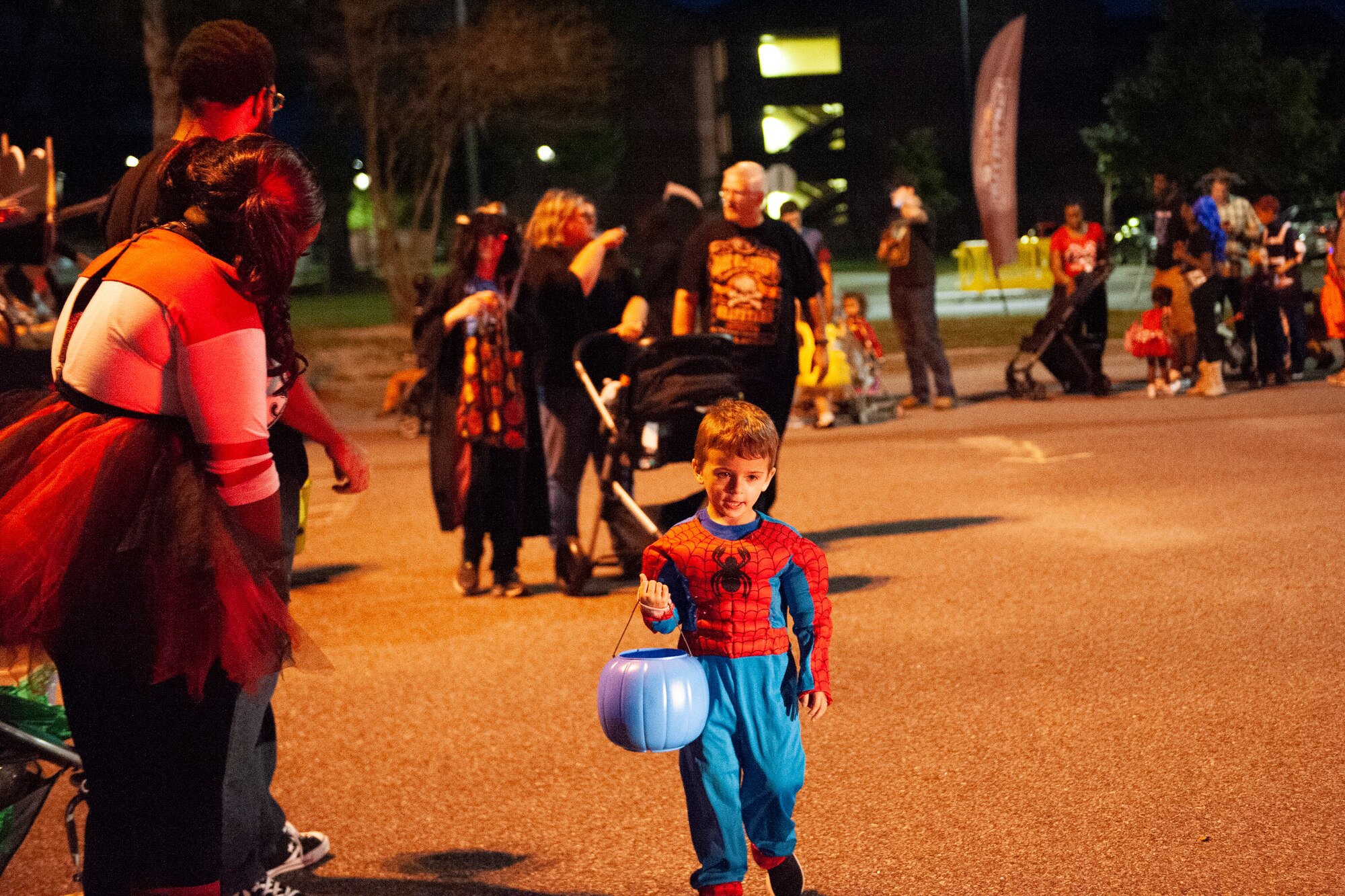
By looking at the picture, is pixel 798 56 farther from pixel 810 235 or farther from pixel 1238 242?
pixel 810 235

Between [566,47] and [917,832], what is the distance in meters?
28.8

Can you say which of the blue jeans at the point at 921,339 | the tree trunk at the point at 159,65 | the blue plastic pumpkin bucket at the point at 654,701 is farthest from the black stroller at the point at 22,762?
the tree trunk at the point at 159,65

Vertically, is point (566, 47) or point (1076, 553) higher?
point (566, 47)

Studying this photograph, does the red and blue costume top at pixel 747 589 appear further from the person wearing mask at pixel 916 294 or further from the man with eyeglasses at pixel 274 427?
the person wearing mask at pixel 916 294

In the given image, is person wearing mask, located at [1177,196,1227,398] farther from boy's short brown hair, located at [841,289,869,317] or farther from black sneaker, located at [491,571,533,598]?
black sneaker, located at [491,571,533,598]

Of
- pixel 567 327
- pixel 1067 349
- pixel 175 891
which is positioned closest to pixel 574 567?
pixel 567 327

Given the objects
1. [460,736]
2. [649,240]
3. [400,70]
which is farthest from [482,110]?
[460,736]

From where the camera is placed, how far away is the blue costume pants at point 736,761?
362 cm

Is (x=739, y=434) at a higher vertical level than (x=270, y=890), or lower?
higher

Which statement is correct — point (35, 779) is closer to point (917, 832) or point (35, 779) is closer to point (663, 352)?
point (917, 832)

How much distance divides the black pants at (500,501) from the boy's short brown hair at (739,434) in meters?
4.40

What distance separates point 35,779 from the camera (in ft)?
12.8

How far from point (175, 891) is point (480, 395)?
15.9 ft

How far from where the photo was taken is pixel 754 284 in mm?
7613
